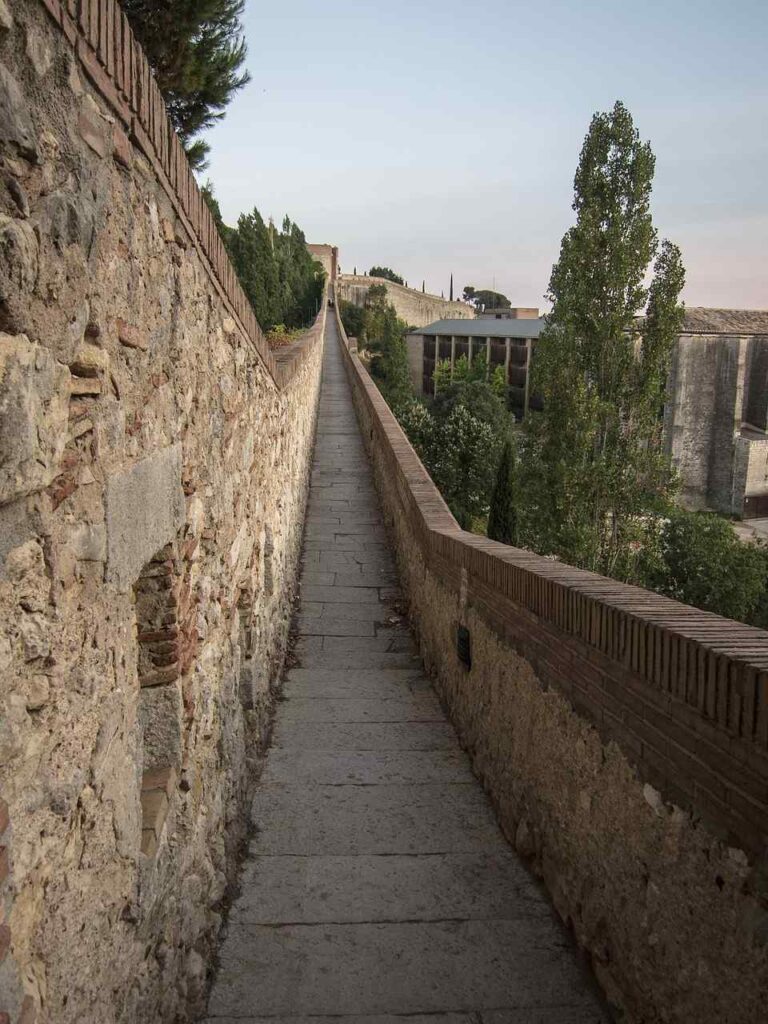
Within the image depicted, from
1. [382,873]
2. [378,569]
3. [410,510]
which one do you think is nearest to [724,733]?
[382,873]

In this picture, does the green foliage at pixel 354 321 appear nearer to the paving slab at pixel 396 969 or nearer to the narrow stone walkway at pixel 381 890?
the narrow stone walkway at pixel 381 890

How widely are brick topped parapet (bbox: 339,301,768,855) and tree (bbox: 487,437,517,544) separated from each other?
50.4 ft

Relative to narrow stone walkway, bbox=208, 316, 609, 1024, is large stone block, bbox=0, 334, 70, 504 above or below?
above

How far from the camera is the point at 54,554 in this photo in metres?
1.53

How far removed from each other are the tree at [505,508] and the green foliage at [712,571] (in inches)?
284

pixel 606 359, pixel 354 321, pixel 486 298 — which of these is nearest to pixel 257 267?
pixel 606 359

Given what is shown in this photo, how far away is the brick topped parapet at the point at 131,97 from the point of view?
1624mm

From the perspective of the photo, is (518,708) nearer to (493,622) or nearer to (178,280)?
(493,622)

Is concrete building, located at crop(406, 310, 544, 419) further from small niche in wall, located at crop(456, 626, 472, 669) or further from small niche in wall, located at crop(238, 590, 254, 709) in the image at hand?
small niche in wall, located at crop(238, 590, 254, 709)

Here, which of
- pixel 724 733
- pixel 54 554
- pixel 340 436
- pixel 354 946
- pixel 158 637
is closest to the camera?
pixel 54 554

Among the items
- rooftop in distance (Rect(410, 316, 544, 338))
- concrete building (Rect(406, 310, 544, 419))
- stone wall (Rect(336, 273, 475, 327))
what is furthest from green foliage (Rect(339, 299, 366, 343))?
stone wall (Rect(336, 273, 475, 327))

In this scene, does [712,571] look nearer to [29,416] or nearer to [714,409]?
[714,409]

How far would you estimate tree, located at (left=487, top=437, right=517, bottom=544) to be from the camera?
19.0m

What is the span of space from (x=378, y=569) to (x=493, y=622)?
4.13 metres
